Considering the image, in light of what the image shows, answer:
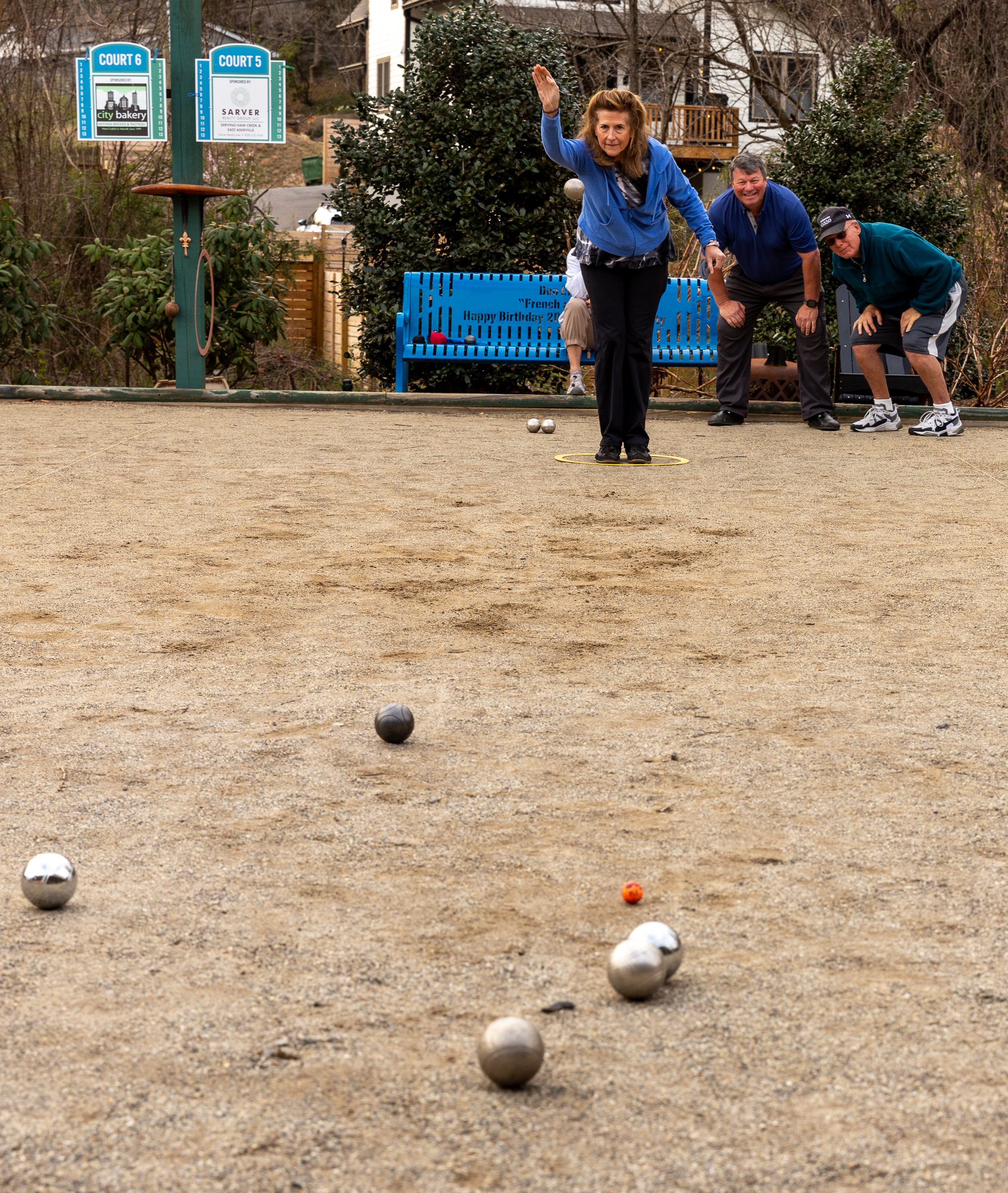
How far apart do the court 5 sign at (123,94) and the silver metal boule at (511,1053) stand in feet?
35.7

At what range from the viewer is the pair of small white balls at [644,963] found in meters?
2.21

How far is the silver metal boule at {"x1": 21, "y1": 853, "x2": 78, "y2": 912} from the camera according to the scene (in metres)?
2.53

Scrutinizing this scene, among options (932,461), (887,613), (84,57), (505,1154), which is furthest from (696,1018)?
(84,57)

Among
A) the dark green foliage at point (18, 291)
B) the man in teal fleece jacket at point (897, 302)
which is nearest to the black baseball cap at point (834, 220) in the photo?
the man in teal fleece jacket at point (897, 302)

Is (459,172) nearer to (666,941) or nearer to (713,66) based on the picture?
(666,941)

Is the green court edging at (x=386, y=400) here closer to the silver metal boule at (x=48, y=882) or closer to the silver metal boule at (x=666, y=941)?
the silver metal boule at (x=48, y=882)

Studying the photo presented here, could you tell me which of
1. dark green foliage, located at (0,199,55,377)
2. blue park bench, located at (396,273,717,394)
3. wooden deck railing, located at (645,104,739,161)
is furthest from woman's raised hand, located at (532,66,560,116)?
wooden deck railing, located at (645,104,739,161)

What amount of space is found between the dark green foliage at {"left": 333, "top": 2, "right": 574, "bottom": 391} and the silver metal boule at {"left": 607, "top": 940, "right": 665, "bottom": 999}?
11.2 meters

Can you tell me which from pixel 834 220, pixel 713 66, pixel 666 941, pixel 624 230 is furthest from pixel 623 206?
pixel 713 66

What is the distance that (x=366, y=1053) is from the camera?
6.82 feet

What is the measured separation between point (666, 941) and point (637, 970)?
0.08 meters

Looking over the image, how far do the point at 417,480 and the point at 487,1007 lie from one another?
579 centimetres

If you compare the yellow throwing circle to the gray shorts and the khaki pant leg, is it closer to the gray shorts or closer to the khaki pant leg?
the gray shorts

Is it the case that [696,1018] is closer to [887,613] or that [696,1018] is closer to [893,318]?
[887,613]
